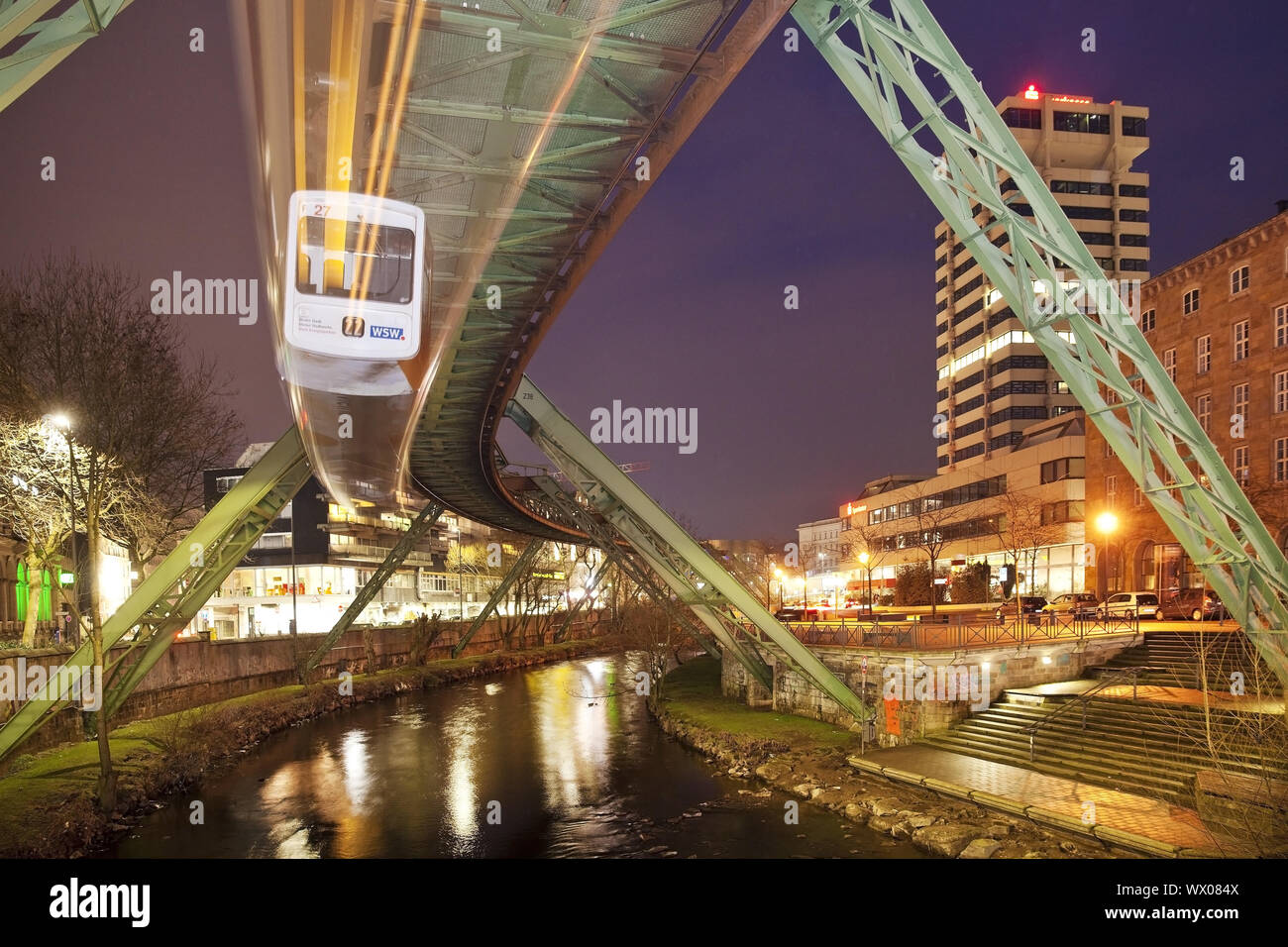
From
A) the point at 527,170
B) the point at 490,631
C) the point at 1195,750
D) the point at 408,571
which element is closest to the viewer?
the point at 527,170

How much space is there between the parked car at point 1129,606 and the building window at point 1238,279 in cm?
1502

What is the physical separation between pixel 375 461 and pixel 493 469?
5.75m

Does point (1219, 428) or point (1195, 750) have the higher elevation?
point (1219, 428)

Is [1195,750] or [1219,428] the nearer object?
[1195,750]

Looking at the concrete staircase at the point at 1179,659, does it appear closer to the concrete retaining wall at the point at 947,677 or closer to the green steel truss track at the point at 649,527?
the concrete retaining wall at the point at 947,677

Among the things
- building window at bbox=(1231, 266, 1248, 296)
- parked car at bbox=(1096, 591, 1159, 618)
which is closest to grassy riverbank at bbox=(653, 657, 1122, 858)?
parked car at bbox=(1096, 591, 1159, 618)

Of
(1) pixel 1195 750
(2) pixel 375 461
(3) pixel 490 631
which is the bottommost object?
(3) pixel 490 631

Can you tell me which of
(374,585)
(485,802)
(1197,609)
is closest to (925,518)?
(1197,609)

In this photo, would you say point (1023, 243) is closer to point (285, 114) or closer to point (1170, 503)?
point (1170, 503)

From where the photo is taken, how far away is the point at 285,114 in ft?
32.1

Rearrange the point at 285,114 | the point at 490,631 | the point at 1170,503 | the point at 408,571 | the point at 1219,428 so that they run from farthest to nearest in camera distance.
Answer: the point at 408,571, the point at 490,631, the point at 1219,428, the point at 1170,503, the point at 285,114

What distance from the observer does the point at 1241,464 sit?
41938 millimetres

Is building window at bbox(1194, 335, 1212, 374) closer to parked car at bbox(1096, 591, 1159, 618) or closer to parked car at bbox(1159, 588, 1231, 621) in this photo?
parked car at bbox(1096, 591, 1159, 618)
